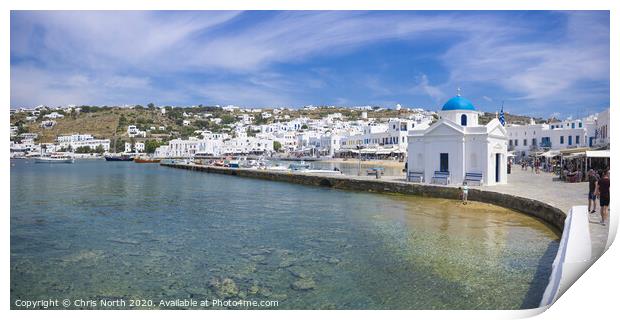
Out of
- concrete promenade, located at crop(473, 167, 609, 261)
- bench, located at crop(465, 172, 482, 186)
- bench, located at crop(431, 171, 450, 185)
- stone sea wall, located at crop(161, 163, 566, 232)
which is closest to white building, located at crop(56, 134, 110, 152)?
stone sea wall, located at crop(161, 163, 566, 232)

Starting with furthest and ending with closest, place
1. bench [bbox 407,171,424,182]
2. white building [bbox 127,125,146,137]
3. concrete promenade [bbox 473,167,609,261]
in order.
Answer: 1. white building [bbox 127,125,146,137]
2. bench [bbox 407,171,424,182]
3. concrete promenade [bbox 473,167,609,261]

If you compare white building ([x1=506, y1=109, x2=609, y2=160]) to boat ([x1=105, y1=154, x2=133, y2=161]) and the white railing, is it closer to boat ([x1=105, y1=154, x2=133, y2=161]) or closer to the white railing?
the white railing

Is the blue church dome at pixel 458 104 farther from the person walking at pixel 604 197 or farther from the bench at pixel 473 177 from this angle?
the person walking at pixel 604 197

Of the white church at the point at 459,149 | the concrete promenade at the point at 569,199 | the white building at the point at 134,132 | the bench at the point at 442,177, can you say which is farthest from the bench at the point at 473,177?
the white building at the point at 134,132

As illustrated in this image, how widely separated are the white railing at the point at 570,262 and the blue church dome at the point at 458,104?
384 inches

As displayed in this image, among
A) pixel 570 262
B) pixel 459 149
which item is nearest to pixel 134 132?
pixel 459 149

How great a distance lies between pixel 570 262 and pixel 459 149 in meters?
9.44

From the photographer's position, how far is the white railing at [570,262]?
4.69 m

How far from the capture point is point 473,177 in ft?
45.5

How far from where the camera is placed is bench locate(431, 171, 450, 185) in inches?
562

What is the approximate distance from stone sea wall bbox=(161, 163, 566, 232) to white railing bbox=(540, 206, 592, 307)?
89.3 inches

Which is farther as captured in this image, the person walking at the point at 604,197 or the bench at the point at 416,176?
the bench at the point at 416,176

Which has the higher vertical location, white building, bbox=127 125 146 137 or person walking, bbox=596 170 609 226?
white building, bbox=127 125 146 137
